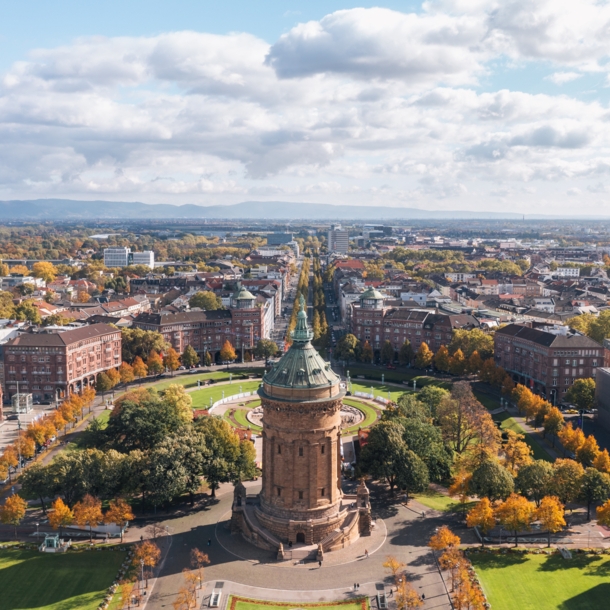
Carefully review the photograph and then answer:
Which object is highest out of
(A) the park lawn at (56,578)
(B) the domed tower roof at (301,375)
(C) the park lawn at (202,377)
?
(B) the domed tower roof at (301,375)

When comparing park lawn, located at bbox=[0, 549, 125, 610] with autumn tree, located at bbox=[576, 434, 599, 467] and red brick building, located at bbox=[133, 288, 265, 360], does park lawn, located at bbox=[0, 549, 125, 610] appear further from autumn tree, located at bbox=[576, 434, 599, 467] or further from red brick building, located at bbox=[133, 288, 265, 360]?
red brick building, located at bbox=[133, 288, 265, 360]

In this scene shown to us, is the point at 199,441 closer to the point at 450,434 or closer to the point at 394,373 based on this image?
the point at 450,434

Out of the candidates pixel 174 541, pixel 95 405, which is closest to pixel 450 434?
pixel 174 541

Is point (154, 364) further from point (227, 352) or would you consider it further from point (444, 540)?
point (444, 540)

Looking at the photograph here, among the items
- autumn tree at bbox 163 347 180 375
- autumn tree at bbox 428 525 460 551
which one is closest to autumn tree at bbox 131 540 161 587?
autumn tree at bbox 428 525 460 551

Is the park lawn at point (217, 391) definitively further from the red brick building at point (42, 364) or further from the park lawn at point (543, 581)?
the park lawn at point (543, 581)

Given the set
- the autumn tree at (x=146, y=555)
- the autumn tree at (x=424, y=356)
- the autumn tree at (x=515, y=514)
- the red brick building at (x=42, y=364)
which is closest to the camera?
the autumn tree at (x=146, y=555)

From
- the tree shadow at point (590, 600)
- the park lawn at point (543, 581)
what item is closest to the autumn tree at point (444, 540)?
the park lawn at point (543, 581)
